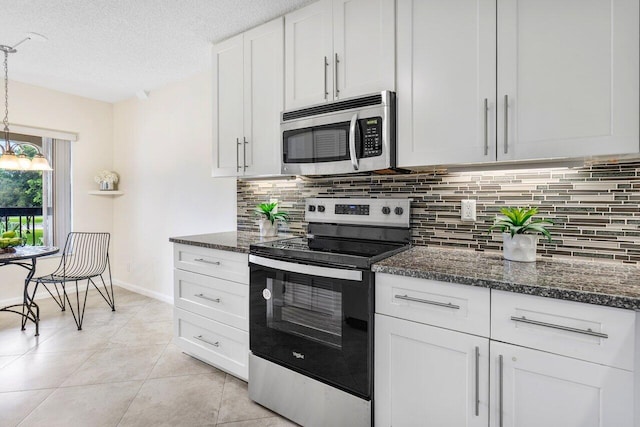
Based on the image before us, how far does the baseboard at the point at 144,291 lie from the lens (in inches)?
154

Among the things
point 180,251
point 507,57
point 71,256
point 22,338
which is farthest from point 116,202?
point 507,57

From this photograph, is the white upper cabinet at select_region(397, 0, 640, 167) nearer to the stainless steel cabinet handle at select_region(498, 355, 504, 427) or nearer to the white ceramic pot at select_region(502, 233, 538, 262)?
the white ceramic pot at select_region(502, 233, 538, 262)

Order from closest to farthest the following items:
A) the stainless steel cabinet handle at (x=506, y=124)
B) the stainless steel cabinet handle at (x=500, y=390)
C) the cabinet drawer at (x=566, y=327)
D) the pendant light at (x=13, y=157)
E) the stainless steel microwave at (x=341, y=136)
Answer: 1. the cabinet drawer at (x=566, y=327)
2. the stainless steel cabinet handle at (x=500, y=390)
3. the stainless steel cabinet handle at (x=506, y=124)
4. the stainless steel microwave at (x=341, y=136)
5. the pendant light at (x=13, y=157)

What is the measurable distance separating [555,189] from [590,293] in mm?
748

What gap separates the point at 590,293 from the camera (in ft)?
3.65

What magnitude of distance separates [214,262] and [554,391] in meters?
1.88

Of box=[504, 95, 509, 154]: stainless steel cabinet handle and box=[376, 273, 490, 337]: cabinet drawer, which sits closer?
box=[376, 273, 490, 337]: cabinet drawer

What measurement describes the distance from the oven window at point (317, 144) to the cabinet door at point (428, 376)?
949mm

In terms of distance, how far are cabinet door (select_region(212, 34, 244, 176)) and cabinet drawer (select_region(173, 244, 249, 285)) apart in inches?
24.7

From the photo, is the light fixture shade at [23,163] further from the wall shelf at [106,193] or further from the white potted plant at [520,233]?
the white potted plant at [520,233]

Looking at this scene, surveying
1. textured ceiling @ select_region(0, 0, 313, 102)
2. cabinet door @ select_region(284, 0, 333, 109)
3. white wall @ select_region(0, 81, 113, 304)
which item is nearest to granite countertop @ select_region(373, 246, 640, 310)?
cabinet door @ select_region(284, 0, 333, 109)

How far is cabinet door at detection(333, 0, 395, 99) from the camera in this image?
1.83 metres

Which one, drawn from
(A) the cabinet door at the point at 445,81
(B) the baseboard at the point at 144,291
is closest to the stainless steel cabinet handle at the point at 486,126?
(A) the cabinet door at the point at 445,81

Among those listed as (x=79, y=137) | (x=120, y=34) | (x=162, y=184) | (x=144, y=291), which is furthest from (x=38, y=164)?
(x=144, y=291)
